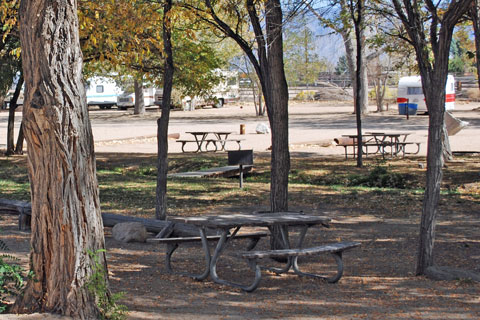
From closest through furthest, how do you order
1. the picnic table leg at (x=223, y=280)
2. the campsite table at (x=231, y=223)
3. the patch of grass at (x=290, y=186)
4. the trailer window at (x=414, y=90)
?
the picnic table leg at (x=223, y=280)
the campsite table at (x=231, y=223)
the patch of grass at (x=290, y=186)
the trailer window at (x=414, y=90)

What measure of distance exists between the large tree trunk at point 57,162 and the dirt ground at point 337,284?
270 mm

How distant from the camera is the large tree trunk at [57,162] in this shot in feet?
15.3

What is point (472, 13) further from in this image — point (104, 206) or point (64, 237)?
point (64, 237)

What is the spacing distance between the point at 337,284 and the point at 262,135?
23053mm

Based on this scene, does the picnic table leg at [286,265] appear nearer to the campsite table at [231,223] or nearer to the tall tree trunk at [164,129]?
the campsite table at [231,223]

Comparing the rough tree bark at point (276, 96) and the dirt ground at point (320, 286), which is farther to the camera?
the rough tree bark at point (276, 96)

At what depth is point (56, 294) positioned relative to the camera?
186 inches

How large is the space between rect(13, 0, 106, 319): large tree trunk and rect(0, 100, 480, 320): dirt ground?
270 millimetres

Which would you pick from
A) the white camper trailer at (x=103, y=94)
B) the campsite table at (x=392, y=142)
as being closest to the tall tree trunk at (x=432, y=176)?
the campsite table at (x=392, y=142)

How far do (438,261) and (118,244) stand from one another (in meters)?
3.81

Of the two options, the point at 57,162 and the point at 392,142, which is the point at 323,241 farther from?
the point at 392,142

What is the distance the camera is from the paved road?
80.5ft

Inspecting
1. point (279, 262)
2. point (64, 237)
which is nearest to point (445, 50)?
point (279, 262)

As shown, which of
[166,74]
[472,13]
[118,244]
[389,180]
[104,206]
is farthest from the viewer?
[389,180]
